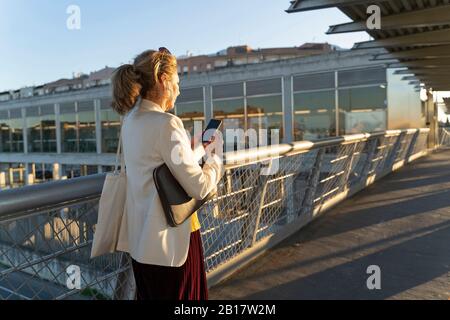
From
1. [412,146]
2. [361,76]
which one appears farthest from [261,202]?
[361,76]

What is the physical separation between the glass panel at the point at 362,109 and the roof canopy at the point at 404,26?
20.6 feet

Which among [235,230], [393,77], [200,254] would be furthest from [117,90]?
[393,77]

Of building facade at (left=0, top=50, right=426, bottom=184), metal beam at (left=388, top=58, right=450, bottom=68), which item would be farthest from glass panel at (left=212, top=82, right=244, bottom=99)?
metal beam at (left=388, top=58, right=450, bottom=68)

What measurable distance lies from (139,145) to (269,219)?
8.50 ft

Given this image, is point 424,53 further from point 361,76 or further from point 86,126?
point 86,126

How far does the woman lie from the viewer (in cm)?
177

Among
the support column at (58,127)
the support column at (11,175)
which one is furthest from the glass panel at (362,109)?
the support column at (11,175)

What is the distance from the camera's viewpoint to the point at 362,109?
1698cm

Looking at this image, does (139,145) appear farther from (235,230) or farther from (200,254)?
(235,230)

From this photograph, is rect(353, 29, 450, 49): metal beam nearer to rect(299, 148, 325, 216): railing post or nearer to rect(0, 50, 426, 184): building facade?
rect(299, 148, 325, 216): railing post

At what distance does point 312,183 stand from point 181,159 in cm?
355

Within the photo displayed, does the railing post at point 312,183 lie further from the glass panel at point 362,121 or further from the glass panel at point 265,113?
the glass panel at point 265,113

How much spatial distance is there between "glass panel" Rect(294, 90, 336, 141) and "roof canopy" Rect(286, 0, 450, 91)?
23.8 ft

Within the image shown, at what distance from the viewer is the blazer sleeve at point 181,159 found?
1744mm
